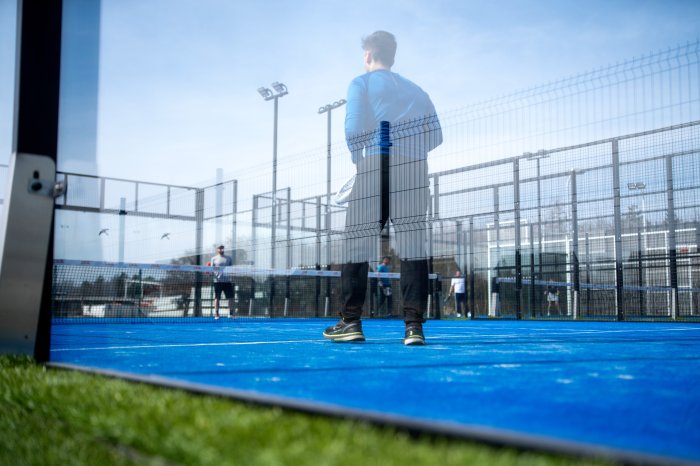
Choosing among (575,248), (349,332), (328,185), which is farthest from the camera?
(575,248)

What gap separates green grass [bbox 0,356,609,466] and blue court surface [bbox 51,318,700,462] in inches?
2.5

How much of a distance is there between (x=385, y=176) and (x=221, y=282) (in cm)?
764

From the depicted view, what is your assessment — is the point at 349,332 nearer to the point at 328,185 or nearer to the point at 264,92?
the point at 328,185

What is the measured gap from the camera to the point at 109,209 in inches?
468

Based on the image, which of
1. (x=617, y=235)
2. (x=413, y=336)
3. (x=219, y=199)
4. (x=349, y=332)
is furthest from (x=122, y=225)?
(x=413, y=336)

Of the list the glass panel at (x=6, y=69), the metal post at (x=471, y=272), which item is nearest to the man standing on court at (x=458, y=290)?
the metal post at (x=471, y=272)

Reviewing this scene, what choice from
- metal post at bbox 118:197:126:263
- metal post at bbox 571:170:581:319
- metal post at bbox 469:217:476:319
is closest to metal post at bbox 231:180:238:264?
metal post at bbox 118:197:126:263

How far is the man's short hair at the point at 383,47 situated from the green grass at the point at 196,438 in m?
3.61

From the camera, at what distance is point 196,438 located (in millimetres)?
1423

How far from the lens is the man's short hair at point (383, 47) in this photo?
5.04 metres

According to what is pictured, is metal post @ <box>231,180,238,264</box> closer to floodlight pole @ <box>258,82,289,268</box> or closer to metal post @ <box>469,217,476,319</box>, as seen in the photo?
floodlight pole @ <box>258,82,289,268</box>

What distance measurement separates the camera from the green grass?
4.06 ft

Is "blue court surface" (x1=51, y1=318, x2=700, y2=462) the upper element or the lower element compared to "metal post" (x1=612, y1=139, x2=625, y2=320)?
lower

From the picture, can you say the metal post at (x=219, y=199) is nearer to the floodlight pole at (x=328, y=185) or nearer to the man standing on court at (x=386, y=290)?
the floodlight pole at (x=328, y=185)
